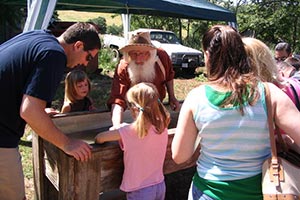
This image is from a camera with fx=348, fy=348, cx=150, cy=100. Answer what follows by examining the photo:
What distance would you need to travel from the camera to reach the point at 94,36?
6.45ft

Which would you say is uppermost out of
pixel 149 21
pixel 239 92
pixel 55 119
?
pixel 239 92

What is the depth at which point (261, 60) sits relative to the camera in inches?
66.0

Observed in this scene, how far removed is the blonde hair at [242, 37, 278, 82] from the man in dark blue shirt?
85 cm

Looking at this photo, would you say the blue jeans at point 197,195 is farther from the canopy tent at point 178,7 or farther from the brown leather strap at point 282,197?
the canopy tent at point 178,7

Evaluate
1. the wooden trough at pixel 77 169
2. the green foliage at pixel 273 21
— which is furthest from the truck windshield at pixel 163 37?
the wooden trough at pixel 77 169

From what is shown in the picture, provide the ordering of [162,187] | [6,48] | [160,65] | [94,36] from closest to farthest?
[6,48] → [94,36] → [162,187] → [160,65]

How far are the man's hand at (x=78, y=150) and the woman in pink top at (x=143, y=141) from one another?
7.4 inches

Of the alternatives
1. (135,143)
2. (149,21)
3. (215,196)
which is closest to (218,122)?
(215,196)

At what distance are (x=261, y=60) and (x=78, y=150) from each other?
108 cm

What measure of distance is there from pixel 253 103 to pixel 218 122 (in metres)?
0.16

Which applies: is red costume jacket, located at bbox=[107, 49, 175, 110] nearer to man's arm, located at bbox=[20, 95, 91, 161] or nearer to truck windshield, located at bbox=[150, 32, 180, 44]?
man's arm, located at bbox=[20, 95, 91, 161]

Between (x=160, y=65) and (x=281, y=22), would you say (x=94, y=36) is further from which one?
(x=281, y=22)

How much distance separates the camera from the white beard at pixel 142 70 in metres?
3.01

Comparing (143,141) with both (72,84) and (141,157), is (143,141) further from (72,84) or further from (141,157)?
(72,84)
